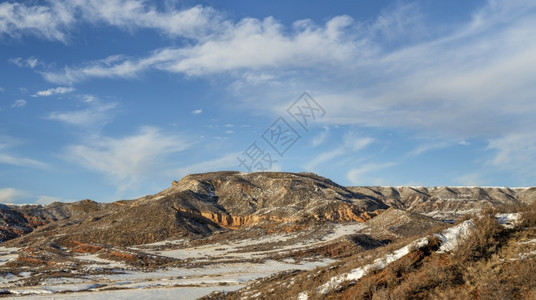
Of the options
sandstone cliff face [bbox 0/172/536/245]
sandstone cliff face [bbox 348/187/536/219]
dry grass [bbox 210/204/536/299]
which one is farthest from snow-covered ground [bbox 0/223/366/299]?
sandstone cliff face [bbox 348/187/536/219]

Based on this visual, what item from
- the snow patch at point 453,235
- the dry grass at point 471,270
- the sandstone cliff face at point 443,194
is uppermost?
the sandstone cliff face at point 443,194

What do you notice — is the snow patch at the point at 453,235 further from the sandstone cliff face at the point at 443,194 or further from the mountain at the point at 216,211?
the sandstone cliff face at the point at 443,194

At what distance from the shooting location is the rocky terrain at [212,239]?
2603 cm

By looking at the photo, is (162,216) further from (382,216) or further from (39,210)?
(39,210)

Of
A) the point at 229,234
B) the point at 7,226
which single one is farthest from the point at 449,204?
the point at 7,226

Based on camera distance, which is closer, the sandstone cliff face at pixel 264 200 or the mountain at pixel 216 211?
the mountain at pixel 216 211

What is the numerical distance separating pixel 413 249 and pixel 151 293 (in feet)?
62.1

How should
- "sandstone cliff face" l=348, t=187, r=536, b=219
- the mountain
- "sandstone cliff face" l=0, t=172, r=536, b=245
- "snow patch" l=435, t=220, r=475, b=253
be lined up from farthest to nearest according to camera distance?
1. "sandstone cliff face" l=348, t=187, r=536, b=219
2. "sandstone cliff face" l=0, t=172, r=536, b=245
3. the mountain
4. "snow patch" l=435, t=220, r=475, b=253

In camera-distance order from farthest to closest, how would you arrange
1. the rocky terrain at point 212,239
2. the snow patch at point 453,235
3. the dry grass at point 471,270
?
the rocky terrain at point 212,239
the snow patch at point 453,235
the dry grass at point 471,270

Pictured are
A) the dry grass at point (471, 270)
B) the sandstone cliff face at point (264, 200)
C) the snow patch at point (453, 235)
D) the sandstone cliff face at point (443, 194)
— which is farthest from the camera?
the sandstone cliff face at point (443, 194)

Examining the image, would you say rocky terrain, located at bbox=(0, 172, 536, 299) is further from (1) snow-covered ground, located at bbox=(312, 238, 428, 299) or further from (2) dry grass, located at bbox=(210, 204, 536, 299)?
(2) dry grass, located at bbox=(210, 204, 536, 299)

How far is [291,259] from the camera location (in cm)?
4181

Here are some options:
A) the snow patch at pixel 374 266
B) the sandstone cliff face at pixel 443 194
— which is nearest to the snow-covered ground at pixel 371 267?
the snow patch at pixel 374 266

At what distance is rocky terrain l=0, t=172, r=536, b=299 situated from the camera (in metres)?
26.0
